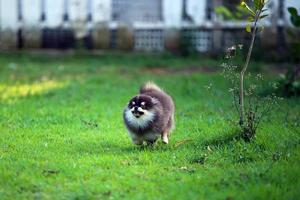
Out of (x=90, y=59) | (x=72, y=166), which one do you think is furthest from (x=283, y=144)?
(x=90, y=59)

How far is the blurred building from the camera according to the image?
1948 cm

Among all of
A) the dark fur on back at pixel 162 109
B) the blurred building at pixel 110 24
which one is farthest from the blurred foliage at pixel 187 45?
the dark fur on back at pixel 162 109

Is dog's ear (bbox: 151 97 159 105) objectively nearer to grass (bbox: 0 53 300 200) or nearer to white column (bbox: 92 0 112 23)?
grass (bbox: 0 53 300 200)

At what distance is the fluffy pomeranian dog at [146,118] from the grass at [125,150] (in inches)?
7.6

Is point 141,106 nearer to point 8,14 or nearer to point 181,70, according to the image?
point 181,70

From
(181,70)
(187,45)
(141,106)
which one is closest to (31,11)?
(187,45)

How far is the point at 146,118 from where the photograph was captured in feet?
27.1

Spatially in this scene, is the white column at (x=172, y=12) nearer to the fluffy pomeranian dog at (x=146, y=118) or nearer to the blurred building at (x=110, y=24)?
the blurred building at (x=110, y=24)

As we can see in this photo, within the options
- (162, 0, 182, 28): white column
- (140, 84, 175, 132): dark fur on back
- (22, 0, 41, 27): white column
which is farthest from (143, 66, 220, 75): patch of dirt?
(140, 84, 175, 132): dark fur on back

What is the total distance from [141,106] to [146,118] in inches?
7.4

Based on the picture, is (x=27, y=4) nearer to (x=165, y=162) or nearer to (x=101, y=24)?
(x=101, y=24)

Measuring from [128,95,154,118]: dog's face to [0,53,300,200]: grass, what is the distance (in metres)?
Answer: 0.51

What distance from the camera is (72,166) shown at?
731 cm

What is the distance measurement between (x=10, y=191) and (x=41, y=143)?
85.2 inches
